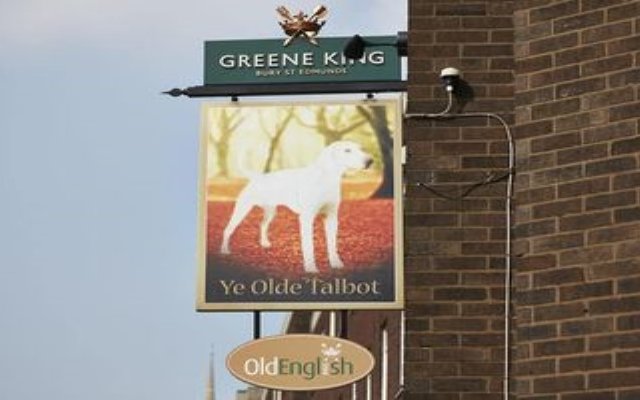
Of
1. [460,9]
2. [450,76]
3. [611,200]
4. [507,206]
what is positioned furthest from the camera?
[460,9]

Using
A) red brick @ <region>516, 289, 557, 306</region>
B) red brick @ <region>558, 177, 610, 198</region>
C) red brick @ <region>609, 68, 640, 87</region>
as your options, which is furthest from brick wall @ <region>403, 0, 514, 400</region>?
red brick @ <region>609, 68, 640, 87</region>

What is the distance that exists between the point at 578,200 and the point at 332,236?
2570 millimetres

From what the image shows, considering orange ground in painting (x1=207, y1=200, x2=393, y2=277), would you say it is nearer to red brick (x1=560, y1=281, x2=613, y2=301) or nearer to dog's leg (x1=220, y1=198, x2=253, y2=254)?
dog's leg (x1=220, y1=198, x2=253, y2=254)

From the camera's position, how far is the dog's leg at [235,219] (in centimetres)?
1340

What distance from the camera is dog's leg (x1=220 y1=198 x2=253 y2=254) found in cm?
1340

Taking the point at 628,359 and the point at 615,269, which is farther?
the point at 615,269

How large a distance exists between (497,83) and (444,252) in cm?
153

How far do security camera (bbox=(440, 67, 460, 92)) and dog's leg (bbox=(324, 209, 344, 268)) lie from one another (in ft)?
4.79

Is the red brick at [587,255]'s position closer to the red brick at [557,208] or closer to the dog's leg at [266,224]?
the red brick at [557,208]

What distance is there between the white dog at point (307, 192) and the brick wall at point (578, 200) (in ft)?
6.39

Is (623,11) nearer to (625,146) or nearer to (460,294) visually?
(625,146)

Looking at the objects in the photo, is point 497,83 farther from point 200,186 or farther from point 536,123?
point 200,186

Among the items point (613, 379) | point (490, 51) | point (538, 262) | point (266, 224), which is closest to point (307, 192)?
point (266, 224)

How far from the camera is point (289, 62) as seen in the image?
47.5 feet
